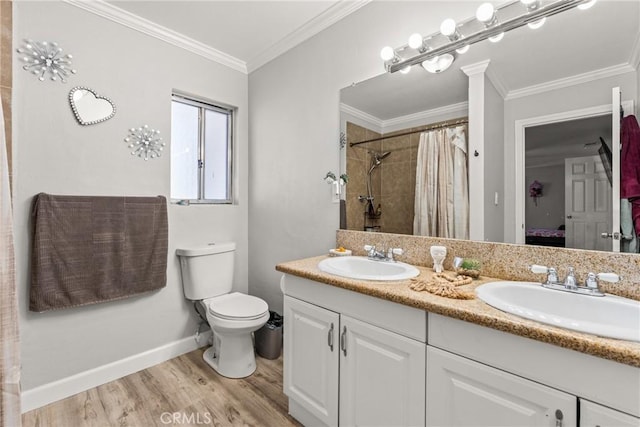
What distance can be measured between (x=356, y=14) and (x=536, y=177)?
1436 mm

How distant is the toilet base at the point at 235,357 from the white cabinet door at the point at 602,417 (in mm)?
1747

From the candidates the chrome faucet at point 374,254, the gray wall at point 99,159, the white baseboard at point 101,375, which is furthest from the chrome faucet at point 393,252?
the white baseboard at point 101,375

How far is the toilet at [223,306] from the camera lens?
6.22ft

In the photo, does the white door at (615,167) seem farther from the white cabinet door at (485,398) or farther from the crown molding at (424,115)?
the white cabinet door at (485,398)

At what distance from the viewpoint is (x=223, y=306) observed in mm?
2029

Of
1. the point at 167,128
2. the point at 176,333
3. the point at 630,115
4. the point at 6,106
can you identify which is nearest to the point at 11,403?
the point at 6,106

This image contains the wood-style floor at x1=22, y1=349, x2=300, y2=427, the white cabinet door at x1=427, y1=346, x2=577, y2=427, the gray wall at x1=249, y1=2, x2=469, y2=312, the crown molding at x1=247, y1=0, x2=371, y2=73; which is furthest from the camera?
the crown molding at x1=247, y1=0, x2=371, y2=73

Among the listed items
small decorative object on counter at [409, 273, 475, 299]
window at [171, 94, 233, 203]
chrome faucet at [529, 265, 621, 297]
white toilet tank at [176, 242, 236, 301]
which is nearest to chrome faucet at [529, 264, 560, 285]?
chrome faucet at [529, 265, 621, 297]

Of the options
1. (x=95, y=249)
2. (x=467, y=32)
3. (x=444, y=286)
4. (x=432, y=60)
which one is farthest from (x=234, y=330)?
(x=467, y=32)

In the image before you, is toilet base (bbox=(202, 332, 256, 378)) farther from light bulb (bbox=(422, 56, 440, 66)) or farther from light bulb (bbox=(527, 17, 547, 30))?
light bulb (bbox=(527, 17, 547, 30))

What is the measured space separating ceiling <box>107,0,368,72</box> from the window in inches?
20.4

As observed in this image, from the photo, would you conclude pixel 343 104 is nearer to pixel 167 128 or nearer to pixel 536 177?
pixel 536 177

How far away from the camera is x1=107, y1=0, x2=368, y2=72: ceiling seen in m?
1.88

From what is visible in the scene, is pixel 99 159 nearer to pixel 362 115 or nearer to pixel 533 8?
pixel 362 115
